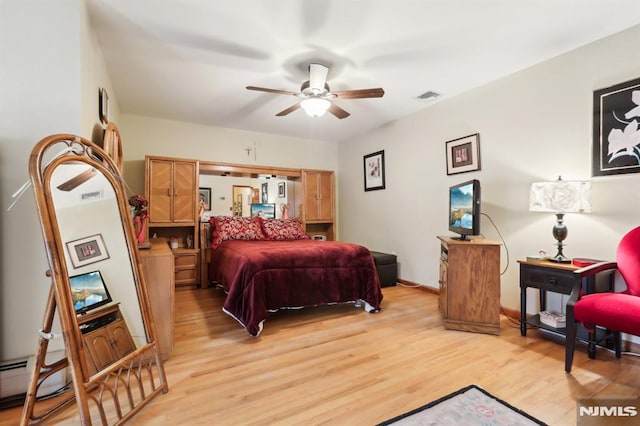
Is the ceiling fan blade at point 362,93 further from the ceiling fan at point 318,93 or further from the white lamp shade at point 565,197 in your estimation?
the white lamp shade at point 565,197

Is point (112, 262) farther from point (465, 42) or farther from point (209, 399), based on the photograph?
point (465, 42)

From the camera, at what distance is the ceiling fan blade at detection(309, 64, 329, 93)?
2.59 meters

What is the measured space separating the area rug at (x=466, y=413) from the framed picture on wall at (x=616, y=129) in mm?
2006

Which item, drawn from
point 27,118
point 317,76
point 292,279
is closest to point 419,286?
point 292,279

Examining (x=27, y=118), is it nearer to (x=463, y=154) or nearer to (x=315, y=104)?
(x=315, y=104)

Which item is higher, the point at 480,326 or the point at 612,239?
the point at 612,239

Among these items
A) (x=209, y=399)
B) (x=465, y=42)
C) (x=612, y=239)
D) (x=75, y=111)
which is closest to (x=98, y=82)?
(x=75, y=111)

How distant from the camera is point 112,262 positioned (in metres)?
1.68

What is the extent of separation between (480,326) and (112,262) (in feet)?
9.35

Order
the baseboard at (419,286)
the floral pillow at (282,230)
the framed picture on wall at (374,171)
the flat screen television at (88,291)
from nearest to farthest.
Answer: the flat screen television at (88,291), the baseboard at (419,286), the floral pillow at (282,230), the framed picture on wall at (374,171)

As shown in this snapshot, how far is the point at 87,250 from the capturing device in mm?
1561

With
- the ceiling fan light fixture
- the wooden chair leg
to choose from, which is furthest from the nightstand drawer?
the ceiling fan light fixture

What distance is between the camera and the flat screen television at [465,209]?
2.63m

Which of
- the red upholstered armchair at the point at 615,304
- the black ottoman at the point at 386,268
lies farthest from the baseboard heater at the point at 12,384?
the black ottoman at the point at 386,268
